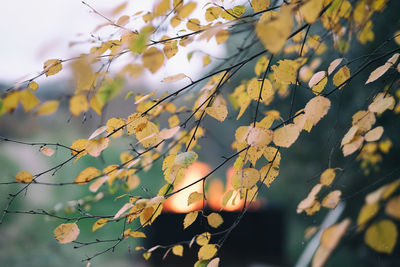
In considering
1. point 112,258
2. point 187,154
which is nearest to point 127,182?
point 187,154

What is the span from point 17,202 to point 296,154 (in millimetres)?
3505

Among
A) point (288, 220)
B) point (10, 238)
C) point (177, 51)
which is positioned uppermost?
point (177, 51)

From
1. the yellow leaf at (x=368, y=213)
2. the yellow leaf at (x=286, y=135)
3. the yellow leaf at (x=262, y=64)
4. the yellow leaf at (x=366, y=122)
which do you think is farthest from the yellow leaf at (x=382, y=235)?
the yellow leaf at (x=262, y=64)

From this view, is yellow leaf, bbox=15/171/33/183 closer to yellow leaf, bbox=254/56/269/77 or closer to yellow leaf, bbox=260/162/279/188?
yellow leaf, bbox=260/162/279/188

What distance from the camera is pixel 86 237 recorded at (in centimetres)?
368

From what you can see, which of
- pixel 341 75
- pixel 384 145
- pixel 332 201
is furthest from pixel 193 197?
pixel 384 145

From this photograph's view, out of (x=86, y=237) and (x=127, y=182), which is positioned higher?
(x=127, y=182)

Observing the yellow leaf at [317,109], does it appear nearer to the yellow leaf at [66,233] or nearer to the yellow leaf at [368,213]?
the yellow leaf at [368,213]

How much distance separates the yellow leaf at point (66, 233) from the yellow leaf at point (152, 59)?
44 cm

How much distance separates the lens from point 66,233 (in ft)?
2.24

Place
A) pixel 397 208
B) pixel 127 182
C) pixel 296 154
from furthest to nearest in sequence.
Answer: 1. pixel 296 154
2. pixel 127 182
3. pixel 397 208

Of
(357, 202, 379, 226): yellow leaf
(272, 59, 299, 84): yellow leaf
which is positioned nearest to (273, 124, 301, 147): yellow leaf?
(272, 59, 299, 84): yellow leaf

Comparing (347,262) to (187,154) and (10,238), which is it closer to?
(187,154)

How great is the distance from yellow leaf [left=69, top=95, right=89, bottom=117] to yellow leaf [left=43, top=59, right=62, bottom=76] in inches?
7.9
